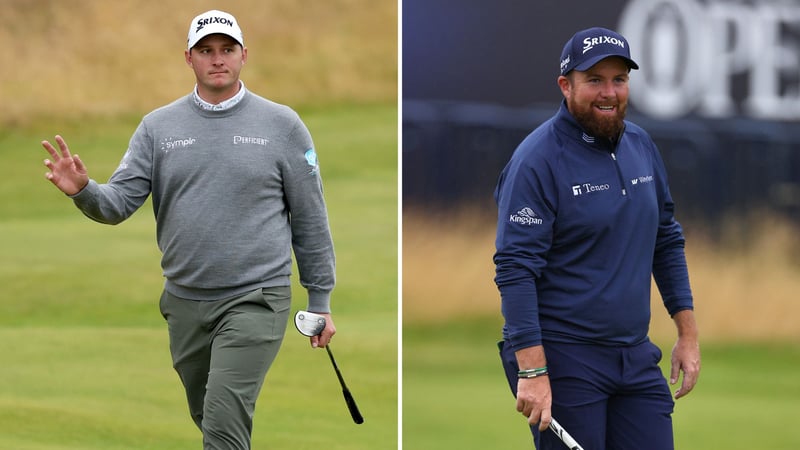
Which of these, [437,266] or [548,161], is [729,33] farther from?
[548,161]

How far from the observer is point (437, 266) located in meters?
6.44

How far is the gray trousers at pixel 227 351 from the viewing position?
408 centimetres

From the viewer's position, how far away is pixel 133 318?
6.83m

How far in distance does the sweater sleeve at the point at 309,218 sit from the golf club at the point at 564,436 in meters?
1.06

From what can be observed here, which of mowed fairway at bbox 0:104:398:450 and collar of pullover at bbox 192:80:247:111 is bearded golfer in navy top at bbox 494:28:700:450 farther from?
mowed fairway at bbox 0:104:398:450

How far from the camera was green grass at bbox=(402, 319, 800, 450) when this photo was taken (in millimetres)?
6254

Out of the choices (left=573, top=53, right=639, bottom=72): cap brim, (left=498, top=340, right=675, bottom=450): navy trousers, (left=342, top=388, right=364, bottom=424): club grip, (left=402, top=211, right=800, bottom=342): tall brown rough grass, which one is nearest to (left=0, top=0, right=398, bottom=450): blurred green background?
(left=402, top=211, right=800, bottom=342): tall brown rough grass

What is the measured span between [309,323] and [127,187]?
73 cm

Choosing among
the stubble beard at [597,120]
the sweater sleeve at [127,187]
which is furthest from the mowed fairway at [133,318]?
the stubble beard at [597,120]

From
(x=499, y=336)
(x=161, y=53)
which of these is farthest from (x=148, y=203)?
(x=499, y=336)

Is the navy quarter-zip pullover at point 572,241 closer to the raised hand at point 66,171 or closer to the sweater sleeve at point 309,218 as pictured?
the sweater sleeve at point 309,218

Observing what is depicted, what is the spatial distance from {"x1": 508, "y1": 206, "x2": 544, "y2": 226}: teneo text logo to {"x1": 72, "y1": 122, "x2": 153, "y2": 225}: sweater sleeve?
4.25 feet

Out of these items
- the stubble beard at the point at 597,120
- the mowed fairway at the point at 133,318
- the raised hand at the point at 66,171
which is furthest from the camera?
the mowed fairway at the point at 133,318

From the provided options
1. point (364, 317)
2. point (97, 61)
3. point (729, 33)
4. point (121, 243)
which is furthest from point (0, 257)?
point (729, 33)
